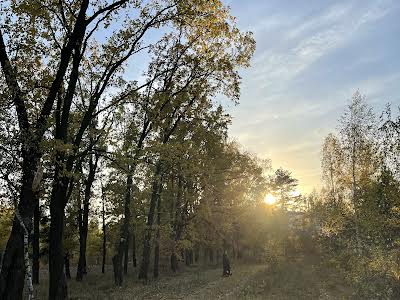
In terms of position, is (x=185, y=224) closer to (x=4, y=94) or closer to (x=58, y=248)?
(x=58, y=248)

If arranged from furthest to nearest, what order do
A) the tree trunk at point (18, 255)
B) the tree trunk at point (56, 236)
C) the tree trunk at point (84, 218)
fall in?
the tree trunk at point (84, 218), the tree trunk at point (56, 236), the tree trunk at point (18, 255)

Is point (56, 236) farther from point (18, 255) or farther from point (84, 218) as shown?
point (84, 218)

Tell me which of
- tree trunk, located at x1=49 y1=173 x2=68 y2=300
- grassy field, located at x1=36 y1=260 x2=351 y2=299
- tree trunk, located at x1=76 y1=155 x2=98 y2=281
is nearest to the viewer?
tree trunk, located at x1=49 y1=173 x2=68 y2=300

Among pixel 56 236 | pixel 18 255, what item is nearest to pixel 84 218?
pixel 56 236

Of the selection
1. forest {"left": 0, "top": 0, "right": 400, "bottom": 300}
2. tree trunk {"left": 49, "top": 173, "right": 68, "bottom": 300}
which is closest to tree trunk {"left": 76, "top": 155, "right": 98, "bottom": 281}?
forest {"left": 0, "top": 0, "right": 400, "bottom": 300}

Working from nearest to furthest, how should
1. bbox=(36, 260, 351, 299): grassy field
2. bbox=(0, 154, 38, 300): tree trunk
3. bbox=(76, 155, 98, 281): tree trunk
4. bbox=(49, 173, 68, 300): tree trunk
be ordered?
bbox=(0, 154, 38, 300): tree trunk → bbox=(49, 173, 68, 300): tree trunk → bbox=(36, 260, 351, 299): grassy field → bbox=(76, 155, 98, 281): tree trunk

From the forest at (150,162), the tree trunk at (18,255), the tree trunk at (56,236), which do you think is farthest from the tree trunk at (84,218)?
the tree trunk at (18,255)

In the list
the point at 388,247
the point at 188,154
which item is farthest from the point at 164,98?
the point at 388,247

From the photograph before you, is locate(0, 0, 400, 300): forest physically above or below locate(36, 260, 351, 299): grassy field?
above

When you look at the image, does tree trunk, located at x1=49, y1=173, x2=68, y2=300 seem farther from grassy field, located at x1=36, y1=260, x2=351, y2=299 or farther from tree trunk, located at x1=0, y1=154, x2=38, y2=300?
grassy field, located at x1=36, y1=260, x2=351, y2=299

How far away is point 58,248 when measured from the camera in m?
15.1

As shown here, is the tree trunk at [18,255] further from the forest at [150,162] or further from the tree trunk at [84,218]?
the tree trunk at [84,218]

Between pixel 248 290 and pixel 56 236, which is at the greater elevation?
pixel 56 236

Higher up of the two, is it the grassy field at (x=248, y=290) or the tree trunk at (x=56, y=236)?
the tree trunk at (x=56, y=236)
